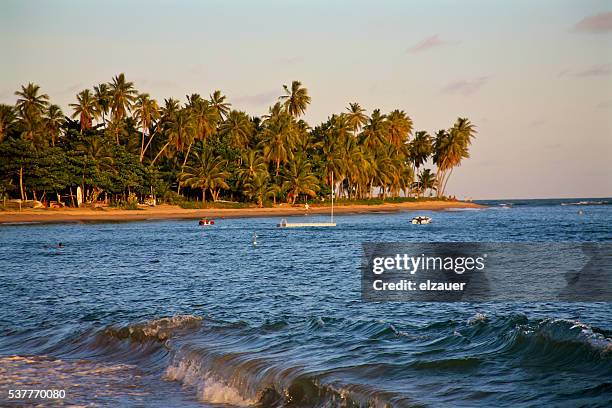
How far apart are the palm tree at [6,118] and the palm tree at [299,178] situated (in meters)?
43.5

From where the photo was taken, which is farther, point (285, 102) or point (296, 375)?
point (285, 102)

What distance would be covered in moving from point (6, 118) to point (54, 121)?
7110 mm

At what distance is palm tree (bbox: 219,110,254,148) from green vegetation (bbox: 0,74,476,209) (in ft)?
0.58

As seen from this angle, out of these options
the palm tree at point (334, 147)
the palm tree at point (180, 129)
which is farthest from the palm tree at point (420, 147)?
the palm tree at point (180, 129)

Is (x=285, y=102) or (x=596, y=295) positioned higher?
(x=285, y=102)

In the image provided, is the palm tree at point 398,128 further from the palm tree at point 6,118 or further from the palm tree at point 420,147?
the palm tree at point 6,118

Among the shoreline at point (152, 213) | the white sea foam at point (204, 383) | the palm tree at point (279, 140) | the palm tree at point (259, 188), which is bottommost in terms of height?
the white sea foam at point (204, 383)

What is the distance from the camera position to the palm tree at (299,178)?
395 ft

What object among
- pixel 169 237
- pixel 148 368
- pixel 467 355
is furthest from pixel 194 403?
pixel 169 237

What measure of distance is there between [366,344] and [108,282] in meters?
16.9

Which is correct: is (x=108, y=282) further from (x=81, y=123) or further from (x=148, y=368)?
(x=81, y=123)

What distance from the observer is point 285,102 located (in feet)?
434

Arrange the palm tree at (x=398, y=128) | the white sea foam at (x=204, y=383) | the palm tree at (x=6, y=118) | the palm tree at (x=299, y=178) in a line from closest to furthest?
the white sea foam at (x=204, y=383)
the palm tree at (x=6, y=118)
the palm tree at (x=299, y=178)
the palm tree at (x=398, y=128)

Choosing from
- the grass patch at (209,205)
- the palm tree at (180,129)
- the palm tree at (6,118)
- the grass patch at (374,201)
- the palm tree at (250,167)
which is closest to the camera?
the palm tree at (6,118)
